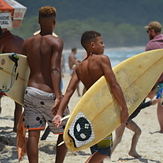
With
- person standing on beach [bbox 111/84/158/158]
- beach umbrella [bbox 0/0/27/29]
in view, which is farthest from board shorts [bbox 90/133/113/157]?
beach umbrella [bbox 0/0/27/29]

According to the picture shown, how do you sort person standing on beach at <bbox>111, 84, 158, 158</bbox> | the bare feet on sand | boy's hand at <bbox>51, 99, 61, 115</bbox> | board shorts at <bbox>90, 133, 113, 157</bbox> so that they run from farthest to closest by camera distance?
the bare feet on sand
person standing on beach at <bbox>111, 84, 158, 158</bbox>
boy's hand at <bbox>51, 99, 61, 115</bbox>
board shorts at <bbox>90, 133, 113, 157</bbox>

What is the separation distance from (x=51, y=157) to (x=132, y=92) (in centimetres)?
157

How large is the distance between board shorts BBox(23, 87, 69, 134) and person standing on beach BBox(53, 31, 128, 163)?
0.55ft

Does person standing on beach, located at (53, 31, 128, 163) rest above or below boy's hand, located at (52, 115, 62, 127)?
above

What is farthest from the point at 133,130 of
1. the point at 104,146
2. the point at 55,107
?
the point at 55,107

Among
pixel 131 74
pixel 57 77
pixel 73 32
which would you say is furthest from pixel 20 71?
pixel 73 32

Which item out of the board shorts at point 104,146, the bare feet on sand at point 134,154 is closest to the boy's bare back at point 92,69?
the board shorts at point 104,146

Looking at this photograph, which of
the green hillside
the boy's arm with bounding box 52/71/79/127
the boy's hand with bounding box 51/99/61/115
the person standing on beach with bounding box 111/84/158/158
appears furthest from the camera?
the green hillside

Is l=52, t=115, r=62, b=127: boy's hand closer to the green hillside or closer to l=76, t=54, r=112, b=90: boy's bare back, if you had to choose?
l=76, t=54, r=112, b=90: boy's bare back

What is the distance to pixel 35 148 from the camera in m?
3.56

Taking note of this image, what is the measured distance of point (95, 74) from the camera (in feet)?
10.8

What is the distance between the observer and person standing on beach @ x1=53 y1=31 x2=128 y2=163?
3.21 m

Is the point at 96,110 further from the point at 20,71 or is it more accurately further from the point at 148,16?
the point at 148,16

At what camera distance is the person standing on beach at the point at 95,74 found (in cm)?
321
